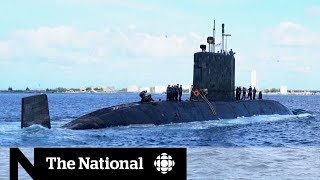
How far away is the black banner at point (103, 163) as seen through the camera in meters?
3.23

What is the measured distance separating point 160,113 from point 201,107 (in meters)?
4.57

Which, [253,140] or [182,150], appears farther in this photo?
[253,140]

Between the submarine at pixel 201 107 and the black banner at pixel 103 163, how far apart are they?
20.3 meters

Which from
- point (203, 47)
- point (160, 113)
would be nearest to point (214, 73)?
point (203, 47)

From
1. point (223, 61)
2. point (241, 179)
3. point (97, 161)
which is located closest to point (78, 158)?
point (97, 161)

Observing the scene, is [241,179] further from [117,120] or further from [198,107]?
[198,107]

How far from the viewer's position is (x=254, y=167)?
13094 mm

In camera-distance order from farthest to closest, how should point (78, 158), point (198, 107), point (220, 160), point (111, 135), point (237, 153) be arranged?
point (198, 107)
point (111, 135)
point (237, 153)
point (220, 160)
point (78, 158)

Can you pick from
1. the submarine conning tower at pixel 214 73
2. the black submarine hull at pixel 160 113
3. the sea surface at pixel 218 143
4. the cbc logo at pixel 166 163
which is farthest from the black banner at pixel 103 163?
the submarine conning tower at pixel 214 73

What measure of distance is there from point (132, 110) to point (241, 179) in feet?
49.6

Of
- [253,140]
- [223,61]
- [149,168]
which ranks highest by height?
[223,61]

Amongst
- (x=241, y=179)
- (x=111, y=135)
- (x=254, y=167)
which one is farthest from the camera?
(x=111, y=135)

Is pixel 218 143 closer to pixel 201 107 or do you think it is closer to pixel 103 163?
pixel 201 107

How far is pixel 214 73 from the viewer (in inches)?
1302
